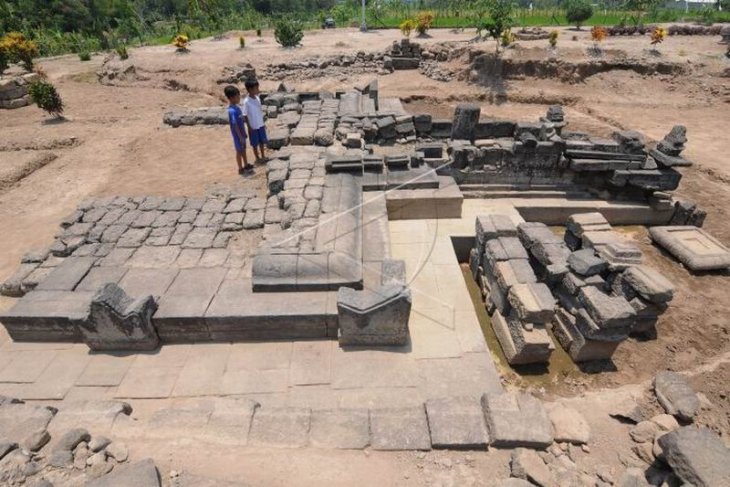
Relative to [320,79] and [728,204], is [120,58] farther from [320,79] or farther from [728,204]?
[728,204]

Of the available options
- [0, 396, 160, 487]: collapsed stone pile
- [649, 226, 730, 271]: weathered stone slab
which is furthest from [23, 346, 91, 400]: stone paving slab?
[649, 226, 730, 271]: weathered stone slab

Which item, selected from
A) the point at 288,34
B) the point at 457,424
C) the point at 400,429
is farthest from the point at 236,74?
the point at 457,424

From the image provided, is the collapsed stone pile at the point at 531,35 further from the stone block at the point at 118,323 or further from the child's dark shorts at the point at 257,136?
the stone block at the point at 118,323

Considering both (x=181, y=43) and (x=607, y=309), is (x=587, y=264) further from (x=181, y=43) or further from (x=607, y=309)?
(x=181, y=43)

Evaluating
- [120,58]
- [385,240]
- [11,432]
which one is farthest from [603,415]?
[120,58]

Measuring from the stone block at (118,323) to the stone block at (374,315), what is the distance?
2.36m

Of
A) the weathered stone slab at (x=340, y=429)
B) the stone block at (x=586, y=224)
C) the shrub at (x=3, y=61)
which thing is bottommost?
the weathered stone slab at (x=340, y=429)

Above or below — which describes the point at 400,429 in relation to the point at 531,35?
below

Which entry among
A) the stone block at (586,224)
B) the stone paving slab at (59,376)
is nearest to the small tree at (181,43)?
the stone paving slab at (59,376)

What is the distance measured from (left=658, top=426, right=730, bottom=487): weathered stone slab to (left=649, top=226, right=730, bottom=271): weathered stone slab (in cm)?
517

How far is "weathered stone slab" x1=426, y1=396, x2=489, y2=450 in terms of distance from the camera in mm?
3438

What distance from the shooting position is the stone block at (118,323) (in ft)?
14.7

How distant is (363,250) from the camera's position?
594cm

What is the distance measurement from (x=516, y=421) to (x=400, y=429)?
1.10 m
